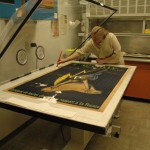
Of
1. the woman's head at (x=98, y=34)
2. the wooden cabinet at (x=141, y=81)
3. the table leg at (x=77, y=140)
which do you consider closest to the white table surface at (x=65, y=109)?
the table leg at (x=77, y=140)

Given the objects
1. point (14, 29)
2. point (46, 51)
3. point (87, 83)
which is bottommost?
point (87, 83)

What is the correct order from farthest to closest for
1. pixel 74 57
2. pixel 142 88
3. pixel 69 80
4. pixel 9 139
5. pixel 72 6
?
pixel 72 6, pixel 142 88, pixel 74 57, pixel 9 139, pixel 69 80

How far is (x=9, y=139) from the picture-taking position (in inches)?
90.6

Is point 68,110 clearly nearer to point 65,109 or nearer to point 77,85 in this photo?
point 65,109

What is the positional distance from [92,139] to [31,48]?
4.53 ft

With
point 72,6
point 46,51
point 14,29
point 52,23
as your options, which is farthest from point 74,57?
point 14,29

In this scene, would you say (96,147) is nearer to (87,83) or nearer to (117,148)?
(117,148)

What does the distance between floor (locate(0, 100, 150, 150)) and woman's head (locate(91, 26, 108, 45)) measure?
1.16 metres

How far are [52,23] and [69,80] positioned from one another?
1.38m

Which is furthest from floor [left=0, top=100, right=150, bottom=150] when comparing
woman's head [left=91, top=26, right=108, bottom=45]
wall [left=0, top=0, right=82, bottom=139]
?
woman's head [left=91, top=26, right=108, bottom=45]

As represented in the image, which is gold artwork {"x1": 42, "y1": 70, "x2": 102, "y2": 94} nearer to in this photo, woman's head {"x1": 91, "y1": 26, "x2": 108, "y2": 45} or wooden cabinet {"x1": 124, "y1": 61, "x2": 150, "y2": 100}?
woman's head {"x1": 91, "y1": 26, "x2": 108, "y2": 45}

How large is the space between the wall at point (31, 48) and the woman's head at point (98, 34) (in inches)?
28.2

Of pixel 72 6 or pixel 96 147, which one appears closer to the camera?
pixel 96 147

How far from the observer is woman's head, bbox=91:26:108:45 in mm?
2547
